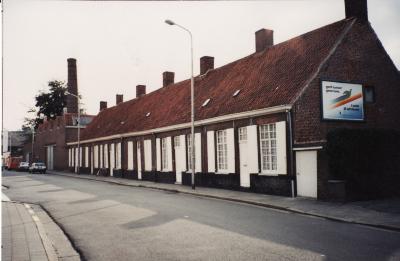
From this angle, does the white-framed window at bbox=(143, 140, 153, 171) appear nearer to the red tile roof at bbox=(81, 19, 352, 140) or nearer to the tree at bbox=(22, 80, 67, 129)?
the red tile roof at bbox=(81, 19, 352, 140)

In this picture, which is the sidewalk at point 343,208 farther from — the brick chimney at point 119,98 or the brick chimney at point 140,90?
the brick chimney at point 119,98

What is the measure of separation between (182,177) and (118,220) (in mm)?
13826

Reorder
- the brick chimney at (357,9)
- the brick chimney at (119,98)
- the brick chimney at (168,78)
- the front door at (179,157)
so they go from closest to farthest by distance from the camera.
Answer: the brick chimney at (357,9)
the front door at (179,157)
the brick chimney at (168,78)
the brick chimney at (119,98)

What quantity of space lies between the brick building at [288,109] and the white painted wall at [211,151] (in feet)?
0.18

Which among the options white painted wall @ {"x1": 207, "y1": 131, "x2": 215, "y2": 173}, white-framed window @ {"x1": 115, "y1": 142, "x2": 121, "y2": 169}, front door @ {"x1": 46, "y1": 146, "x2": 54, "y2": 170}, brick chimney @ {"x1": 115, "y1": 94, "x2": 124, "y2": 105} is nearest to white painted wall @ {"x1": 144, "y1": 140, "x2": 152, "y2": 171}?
white-framed window @ {"x1": 115, "y1": 142, "x2": 121, "y2": 169}

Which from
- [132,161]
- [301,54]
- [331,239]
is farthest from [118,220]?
[132,161]

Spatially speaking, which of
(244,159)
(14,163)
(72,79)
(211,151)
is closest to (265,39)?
(211,151)

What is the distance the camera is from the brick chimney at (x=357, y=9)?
1931 centimetres

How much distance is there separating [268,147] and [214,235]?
974 cm

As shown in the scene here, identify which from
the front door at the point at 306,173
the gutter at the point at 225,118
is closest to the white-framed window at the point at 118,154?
the gutter at the point at 225,118

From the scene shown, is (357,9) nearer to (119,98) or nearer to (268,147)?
(268,147)

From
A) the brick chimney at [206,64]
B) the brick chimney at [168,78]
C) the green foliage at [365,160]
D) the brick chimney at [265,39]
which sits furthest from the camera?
the brick chimney at [168,78]

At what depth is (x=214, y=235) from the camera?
30.1 ft

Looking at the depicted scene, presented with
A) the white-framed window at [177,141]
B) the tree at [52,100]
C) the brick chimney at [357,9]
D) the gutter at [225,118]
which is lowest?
the white-framed window at [177,141]
